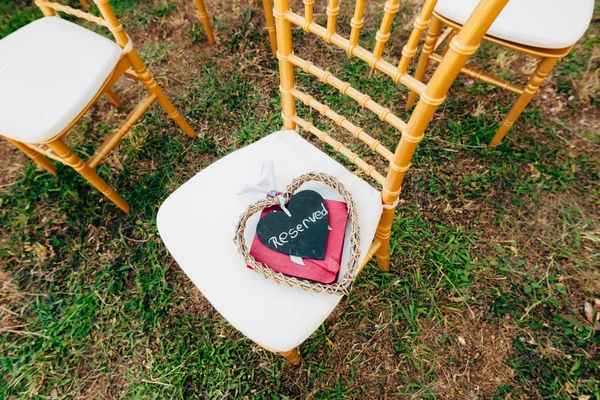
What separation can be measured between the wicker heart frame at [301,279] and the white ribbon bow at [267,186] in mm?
20

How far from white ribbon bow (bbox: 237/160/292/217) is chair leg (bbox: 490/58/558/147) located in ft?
4.08

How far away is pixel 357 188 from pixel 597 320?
52.9 inches

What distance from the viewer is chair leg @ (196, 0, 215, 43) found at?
2218mm

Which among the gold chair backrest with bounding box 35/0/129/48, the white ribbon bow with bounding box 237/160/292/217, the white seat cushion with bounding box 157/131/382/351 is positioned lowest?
the white seat cushion with bounding box 157/131/382/351

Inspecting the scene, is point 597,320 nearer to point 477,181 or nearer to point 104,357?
point 477,181

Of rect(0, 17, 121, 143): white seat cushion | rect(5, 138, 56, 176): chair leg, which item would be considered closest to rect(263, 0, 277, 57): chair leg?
rect(0, 17, 121, 143): white seat cushion

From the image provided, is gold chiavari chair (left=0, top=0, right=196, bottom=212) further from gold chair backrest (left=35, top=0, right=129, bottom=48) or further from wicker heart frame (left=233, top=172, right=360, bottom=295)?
wicker heart frame (left=233, top=172, right=360, bottom=295)

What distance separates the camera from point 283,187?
118 cm

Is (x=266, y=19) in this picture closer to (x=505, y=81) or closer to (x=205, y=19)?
(x=205, y=19)

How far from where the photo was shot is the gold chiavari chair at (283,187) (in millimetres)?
898

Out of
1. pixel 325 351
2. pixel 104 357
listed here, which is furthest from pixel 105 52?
pixel 325 351

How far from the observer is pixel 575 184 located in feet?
6.18

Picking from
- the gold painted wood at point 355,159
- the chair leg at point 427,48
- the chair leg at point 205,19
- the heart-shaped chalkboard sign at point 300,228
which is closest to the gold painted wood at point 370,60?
the gold painted wood at point 355,159

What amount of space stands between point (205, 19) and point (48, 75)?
3.88 ft
